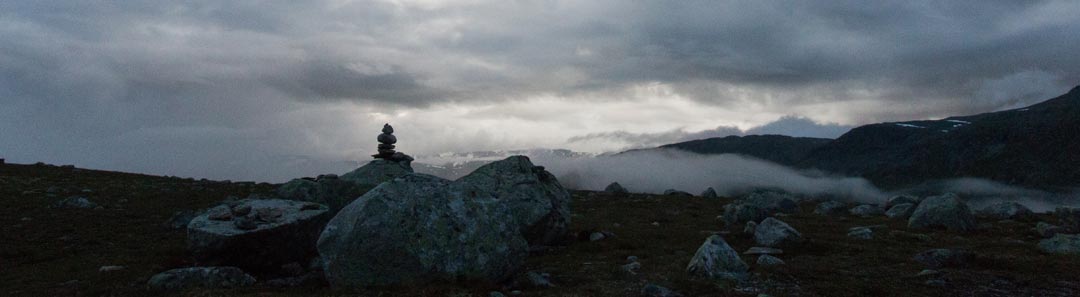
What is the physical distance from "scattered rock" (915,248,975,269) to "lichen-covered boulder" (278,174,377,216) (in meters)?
20.9

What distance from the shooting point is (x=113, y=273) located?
57.4ft

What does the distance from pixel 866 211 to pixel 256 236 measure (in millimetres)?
36428

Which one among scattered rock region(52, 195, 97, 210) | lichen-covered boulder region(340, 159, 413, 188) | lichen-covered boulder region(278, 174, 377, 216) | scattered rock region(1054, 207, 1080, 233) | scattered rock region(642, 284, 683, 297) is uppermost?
lichen-covered boulder region(340, 159, 413, 188)

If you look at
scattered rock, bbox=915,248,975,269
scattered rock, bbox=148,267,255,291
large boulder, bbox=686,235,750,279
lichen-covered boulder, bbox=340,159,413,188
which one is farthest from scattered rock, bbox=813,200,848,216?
scattered rock, bbox=148,267,255,291

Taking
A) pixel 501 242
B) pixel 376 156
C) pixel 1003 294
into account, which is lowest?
pixel 1003 294

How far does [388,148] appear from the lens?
33.9m

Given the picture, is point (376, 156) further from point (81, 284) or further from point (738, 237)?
point (738, 237)

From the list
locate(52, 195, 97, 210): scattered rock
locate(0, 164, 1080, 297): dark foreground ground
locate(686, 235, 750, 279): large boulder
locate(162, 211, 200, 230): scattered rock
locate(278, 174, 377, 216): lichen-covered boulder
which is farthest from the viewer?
locate(52, 195, 97, 210): scattered rock

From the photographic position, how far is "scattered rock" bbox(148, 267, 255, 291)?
1534 cm

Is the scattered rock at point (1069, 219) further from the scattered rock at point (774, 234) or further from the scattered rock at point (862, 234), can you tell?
the scattered rock at point (774, 234)

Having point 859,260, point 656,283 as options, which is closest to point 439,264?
point 656,283

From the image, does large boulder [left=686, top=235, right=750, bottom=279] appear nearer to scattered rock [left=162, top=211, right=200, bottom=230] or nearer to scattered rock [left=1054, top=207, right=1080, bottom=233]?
scattered rock [left=1054, top=207, right=1080, bottom=233]

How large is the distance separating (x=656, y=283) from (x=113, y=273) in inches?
610

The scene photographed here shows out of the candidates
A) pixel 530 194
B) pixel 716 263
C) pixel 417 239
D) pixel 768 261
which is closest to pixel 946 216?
pixel 768 261
